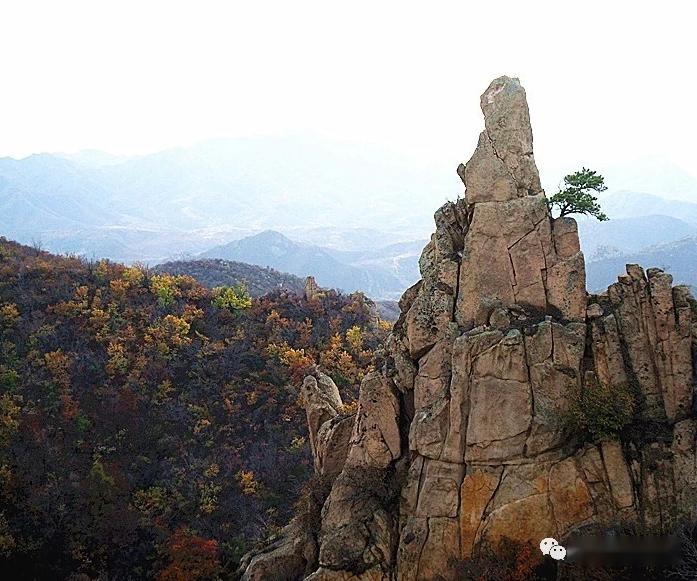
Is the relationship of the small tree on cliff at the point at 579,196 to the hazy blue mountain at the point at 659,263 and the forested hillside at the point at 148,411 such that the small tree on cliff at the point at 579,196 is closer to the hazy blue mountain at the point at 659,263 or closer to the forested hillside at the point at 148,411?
the forested hillside at the point at 148,411

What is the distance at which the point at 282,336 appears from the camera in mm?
46594

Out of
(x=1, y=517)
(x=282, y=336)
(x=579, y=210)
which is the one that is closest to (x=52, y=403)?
(x=1, y=517)

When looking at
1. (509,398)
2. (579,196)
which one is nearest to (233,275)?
(579,196)

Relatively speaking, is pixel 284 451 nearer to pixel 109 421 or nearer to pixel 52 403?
pixel 109 421

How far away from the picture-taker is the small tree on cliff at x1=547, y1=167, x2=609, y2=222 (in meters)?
18.7

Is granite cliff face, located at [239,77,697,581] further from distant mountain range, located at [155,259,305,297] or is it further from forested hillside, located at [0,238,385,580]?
distant mountain range, located at [155,259,305,297]

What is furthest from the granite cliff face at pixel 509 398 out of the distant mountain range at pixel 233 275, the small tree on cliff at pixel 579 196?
the distant mountain range at pixel 233 275

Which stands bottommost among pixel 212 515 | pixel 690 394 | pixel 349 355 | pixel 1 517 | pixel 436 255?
pixel 212 515

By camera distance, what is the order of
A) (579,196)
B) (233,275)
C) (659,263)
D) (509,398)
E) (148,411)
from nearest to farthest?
(509,398) → (579,196) → (148,411) → (233,275) → (659,263)

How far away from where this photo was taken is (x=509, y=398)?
1698 centimetres

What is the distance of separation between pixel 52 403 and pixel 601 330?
3370 cm

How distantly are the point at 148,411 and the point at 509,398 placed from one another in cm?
2898

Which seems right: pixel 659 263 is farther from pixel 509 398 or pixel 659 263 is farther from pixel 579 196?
pixel 509 398

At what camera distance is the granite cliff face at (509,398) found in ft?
53.7
